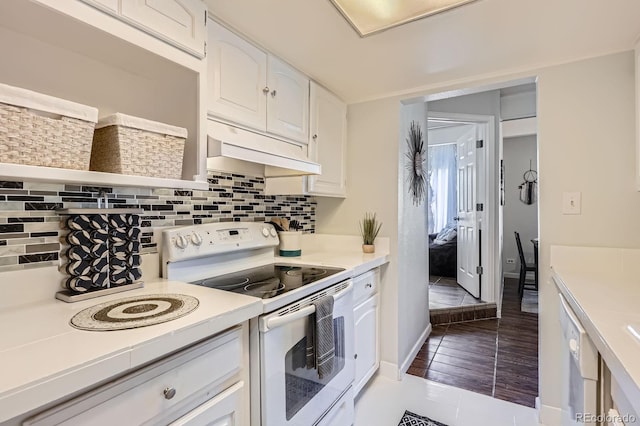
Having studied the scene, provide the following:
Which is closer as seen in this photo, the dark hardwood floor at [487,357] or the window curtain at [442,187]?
the dark hardwood floor at [487,357]

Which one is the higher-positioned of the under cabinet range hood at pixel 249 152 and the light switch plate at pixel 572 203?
the under cabinet range hood at pixel 249 152

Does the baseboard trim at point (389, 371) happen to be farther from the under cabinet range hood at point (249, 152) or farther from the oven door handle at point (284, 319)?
the under cabinet range hood at point (249, 152)

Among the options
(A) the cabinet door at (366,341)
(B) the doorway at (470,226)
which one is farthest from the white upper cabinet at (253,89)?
(B) the doorway at (470,226)

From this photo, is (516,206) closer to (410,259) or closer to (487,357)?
(487,357)

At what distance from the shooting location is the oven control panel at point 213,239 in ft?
4.73

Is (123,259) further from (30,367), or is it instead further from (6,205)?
(30,367)

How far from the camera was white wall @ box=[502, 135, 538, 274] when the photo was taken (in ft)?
17.7

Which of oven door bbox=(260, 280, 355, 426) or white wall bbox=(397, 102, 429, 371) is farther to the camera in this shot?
white wall bbox=(397, 102, 429, 371)

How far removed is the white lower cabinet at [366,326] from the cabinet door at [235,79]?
1.08 metres

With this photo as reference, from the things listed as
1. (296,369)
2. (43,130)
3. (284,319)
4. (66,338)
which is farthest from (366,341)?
(43,130)

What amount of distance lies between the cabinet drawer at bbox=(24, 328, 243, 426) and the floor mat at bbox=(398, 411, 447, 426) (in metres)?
1.24

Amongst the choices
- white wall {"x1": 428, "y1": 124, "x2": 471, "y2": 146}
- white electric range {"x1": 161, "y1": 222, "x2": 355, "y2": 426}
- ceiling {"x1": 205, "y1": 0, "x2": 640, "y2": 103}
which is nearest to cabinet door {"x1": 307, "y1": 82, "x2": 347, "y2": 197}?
ceiling {"x1": 205, "y1": 0, "x2": 640, "y2": 103}

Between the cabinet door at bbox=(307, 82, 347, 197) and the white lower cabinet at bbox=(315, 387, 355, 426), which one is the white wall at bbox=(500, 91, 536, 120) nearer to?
the cabinet door at bbox=(307, 82, 347, 197)

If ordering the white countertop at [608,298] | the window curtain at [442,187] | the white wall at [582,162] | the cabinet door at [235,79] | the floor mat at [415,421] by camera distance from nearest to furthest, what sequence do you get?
the white countertop at [608,298], the cabinet door at [235,79], the white wall at [582,162], the floor mat at [415,421], the window curtain at [442,187]
